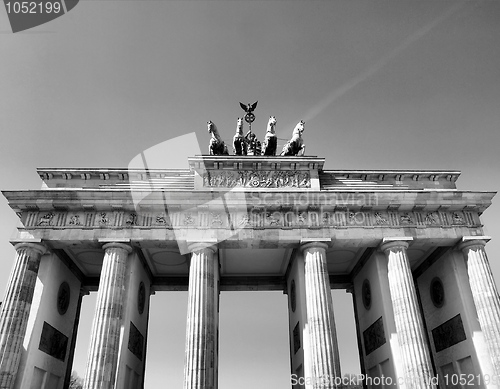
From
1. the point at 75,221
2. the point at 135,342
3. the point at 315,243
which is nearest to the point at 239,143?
the point at 315,243

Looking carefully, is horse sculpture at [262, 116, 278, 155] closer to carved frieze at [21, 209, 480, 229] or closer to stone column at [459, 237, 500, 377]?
carved frieze at [21, 209, 480, 229]

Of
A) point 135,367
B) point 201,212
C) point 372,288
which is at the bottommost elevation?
point 135,367

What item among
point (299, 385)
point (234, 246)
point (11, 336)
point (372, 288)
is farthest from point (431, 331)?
point (11, 336)

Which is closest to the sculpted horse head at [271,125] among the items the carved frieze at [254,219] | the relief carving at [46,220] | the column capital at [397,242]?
the carved frieze at [254,219]

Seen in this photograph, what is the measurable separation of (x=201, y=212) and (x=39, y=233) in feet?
24.4

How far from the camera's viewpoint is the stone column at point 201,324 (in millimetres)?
15641

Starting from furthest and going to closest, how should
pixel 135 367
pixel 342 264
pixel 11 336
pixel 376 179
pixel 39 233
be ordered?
pixel 342 264, pixel 376 179, pixel 135 367, pixel 39 233, pixel 11 336

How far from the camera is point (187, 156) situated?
2095 centimetres

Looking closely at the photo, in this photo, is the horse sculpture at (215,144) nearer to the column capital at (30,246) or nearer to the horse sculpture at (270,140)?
the horse sculpture at (270,140)

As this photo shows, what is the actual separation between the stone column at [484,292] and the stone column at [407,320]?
2.67 m

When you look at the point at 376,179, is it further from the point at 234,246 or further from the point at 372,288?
the point at 234,246

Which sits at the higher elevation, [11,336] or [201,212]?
[201,212]

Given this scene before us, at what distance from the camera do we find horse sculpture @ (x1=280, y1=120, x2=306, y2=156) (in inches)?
854

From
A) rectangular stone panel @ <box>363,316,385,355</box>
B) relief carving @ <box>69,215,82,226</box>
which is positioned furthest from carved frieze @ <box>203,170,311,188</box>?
rectangular stone panel @ <box>363,316,385,355</box>
